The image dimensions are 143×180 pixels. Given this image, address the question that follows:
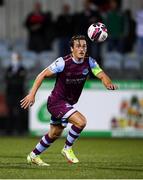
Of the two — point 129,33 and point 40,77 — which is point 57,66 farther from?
point 129,33

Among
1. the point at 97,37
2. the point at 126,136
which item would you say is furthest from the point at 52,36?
the point at 97,37

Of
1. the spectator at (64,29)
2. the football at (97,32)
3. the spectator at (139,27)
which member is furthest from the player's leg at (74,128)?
the spectator at (139,27)

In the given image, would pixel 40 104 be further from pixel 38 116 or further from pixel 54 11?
pixel 54 11

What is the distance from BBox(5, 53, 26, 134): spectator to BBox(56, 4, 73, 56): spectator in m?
1.55

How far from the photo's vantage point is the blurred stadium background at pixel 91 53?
20.5m

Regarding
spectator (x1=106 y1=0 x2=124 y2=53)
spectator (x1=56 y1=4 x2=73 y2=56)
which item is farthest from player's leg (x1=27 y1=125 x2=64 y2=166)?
spectator (x1=56 y1=4 x2=73 y2=56)

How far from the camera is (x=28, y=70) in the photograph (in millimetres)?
22844

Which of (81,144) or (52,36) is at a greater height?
(52,36)

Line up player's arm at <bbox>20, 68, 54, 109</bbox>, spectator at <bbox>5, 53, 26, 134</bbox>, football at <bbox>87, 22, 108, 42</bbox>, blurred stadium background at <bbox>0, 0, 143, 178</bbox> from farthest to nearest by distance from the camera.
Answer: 1. spectator at <bbox>5, 53, 26, 134</bbox>
2. blurred stadium background at <bbox>0, 0, 143, 178</bbox>
3. football at <bbox>87, 22, 108, 42</bbox>
4. player's arm at <bbox>20, 68, 54, 109</bbox>

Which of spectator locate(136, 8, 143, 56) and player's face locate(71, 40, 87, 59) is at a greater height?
player's face locate(71, 40, 87, 59)

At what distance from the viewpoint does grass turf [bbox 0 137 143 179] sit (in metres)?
10.4

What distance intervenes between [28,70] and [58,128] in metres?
10.9

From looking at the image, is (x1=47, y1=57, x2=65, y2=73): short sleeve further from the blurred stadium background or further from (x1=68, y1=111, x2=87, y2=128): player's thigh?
the blurred stadium background

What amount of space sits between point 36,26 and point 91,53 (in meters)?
1.85
